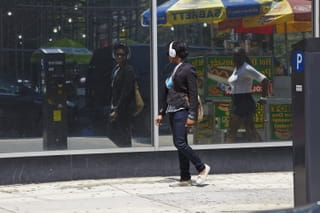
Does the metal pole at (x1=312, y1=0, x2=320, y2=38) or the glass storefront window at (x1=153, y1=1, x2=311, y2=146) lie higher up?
the metal pole at (x1=312, y1=0, x2=320, y2=38)

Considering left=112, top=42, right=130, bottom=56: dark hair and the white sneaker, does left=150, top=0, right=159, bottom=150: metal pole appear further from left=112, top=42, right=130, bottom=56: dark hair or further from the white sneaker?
the white sneaker

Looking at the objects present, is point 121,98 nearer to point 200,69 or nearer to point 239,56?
point 200,69

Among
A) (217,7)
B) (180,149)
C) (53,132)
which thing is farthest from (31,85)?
(217,7)

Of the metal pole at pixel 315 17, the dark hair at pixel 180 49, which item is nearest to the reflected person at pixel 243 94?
the metal pole at pixel 315 17

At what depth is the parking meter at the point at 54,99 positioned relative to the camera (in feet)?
30.4

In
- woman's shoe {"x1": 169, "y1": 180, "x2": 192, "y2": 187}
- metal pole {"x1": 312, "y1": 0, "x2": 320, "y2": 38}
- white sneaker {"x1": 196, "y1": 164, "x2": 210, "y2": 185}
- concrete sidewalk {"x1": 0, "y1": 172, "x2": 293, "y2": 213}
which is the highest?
metal pole {"x1": 312, "y1": 0, "x2": 320, "y2": 38}

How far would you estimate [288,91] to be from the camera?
10094 mm

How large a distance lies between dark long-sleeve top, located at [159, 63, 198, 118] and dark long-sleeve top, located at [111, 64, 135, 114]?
37.8 inches

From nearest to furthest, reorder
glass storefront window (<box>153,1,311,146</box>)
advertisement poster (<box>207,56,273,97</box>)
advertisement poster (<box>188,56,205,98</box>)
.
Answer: glass storefront window (<box>153,1,311,146</box>) → advertisement poster (<box>188,56,205,98</box>) → advertisement poster (<box>207,56,273,97</box>)

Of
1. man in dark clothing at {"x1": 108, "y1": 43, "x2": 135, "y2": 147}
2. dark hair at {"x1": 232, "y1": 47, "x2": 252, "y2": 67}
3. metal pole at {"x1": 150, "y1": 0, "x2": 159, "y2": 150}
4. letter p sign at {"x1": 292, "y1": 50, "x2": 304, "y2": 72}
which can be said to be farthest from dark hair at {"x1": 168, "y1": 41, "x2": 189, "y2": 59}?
letter p sign at {"x1": 292, "y1": 50, "x2": 304, "y2": 72}

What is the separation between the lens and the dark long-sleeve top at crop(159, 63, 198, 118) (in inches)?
342

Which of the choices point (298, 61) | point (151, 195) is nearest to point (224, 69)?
point (151, 195)

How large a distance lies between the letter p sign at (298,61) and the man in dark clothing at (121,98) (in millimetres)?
3570

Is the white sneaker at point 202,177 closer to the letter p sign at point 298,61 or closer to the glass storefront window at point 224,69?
the glass storefront window at point 224,69
